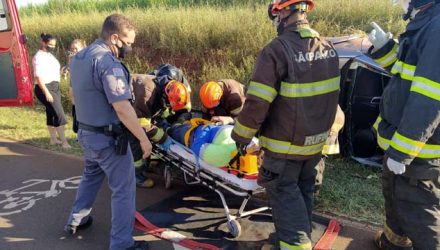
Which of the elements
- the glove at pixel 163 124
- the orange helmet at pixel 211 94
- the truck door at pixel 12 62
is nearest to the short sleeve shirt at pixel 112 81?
the orange helmet at pixel 211 94

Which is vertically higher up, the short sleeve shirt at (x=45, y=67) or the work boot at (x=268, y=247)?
the short sleeve shirt at (x=45, y=67)

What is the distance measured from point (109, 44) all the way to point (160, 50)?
784 cm

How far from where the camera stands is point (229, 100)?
14.4ft

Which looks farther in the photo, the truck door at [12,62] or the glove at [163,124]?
the truck door at [12,62]

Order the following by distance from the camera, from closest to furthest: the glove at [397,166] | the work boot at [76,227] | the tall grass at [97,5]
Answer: the glove at [397,166], the work boot at [76,227], the tall grass at [97,5]

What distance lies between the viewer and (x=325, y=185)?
4.52 m

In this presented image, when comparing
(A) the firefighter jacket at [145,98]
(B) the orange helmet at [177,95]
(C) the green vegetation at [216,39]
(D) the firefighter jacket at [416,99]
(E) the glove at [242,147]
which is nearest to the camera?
(D) the firefighter jacket at [416,99]

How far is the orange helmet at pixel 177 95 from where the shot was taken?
14.1ft

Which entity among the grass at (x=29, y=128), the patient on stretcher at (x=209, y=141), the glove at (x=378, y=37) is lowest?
the grass at (x=29, y=128)

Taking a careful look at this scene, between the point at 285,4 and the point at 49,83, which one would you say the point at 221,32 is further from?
the point at 285,4

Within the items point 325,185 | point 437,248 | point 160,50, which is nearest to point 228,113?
point 325,185

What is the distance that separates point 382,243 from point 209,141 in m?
1.70

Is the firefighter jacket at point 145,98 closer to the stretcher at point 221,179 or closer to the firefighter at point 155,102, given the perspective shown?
the firefighter at point 155,102

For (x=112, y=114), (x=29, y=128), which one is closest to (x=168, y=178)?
(x=112, y=114)
